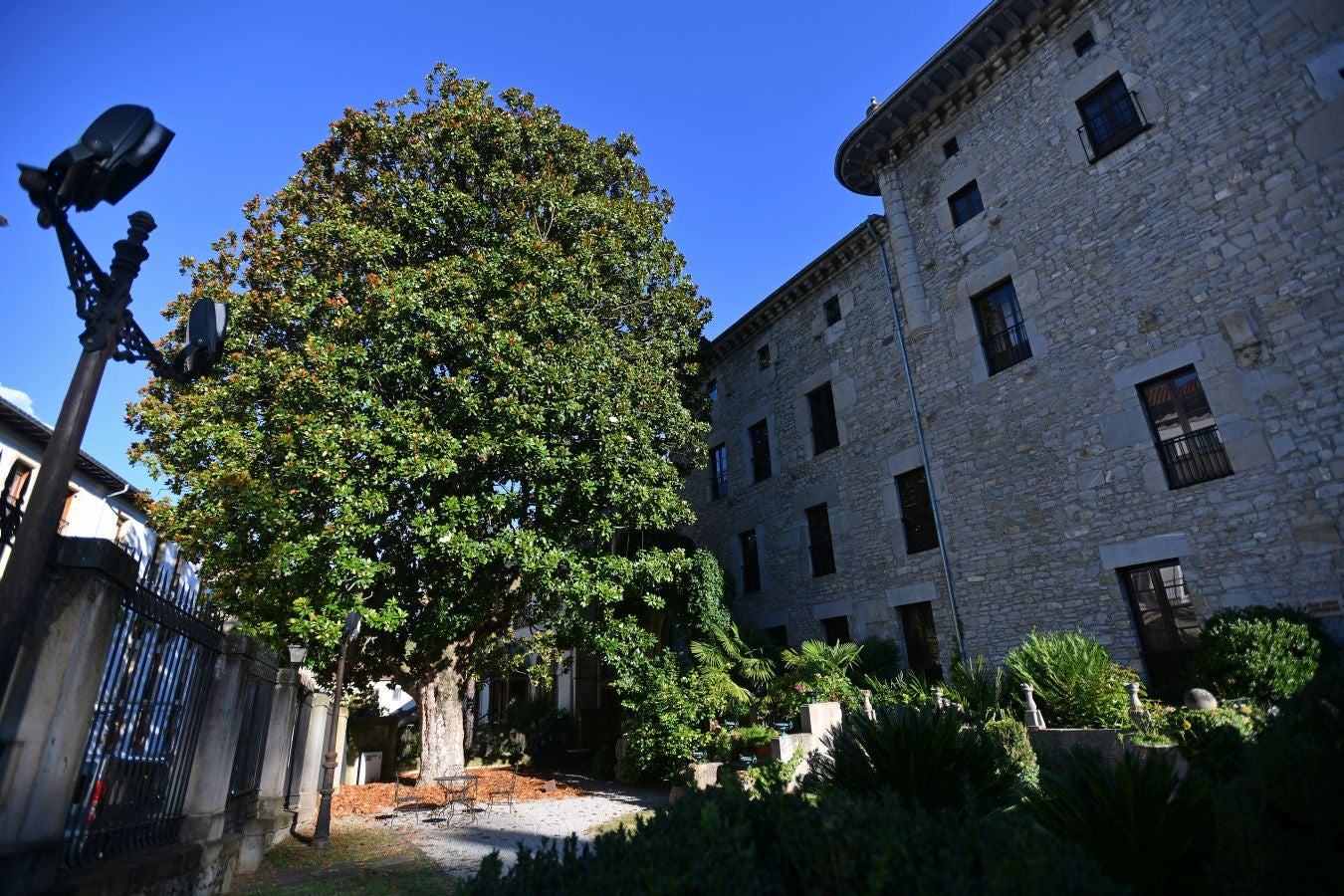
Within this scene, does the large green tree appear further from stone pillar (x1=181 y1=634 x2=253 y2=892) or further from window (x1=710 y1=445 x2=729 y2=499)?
window (x1=710 y1=445 x2=729 y2=499)

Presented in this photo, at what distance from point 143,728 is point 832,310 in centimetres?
1596

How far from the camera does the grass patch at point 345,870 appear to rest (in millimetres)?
6383

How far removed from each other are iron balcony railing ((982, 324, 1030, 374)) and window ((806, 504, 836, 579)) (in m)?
5.35

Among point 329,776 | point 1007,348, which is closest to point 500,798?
point 329,776

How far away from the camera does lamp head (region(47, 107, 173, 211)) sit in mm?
3375

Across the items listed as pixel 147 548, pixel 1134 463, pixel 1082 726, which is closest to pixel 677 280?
pixel 1134 463

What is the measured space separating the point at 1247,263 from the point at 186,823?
14.6 metres

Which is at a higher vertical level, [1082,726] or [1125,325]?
[1125,325]

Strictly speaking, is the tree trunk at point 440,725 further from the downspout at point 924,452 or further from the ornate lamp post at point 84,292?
the ornate lamp post at point 84,292

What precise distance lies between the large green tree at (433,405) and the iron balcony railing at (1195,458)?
8371 millimetres

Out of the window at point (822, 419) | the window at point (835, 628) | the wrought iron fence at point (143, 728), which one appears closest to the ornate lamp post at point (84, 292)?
the wrought iron fence at point (143, 728)

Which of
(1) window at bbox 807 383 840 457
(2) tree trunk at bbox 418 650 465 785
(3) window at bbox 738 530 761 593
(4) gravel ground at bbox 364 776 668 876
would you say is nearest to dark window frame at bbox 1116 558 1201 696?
(1) window at bbox 807 383 840 457

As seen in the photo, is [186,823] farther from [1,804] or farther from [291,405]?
[291,405]

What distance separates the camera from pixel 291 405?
1030 centimetres
